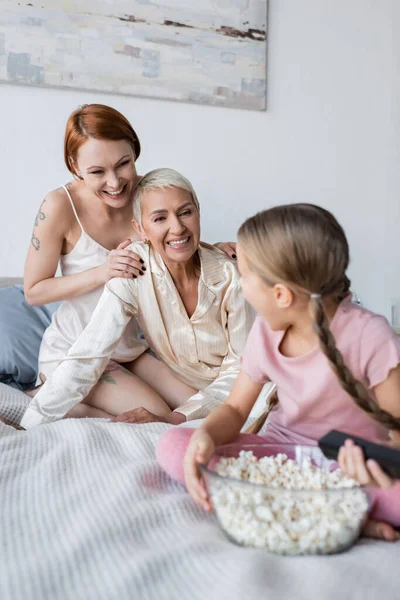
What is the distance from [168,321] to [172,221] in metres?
0.27

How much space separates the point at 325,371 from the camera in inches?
39.4

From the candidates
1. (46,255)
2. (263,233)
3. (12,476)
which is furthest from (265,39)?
(12,476)

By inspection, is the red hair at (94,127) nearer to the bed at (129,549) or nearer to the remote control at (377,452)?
Result: the bed at (129,549)

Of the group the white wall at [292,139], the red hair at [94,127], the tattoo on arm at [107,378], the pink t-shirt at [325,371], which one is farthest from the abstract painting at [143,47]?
the pink t-shirt at [325,371]

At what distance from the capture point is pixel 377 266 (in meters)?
2.91

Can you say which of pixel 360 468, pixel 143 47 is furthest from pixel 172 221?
pixel 143 47

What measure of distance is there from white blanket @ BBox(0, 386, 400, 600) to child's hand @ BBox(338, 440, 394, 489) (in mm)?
85

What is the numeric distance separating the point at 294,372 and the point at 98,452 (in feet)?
1.25

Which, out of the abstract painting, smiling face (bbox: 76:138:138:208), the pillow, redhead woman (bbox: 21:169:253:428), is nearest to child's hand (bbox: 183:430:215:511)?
redhead woman (bbox: 21:169:253:428)

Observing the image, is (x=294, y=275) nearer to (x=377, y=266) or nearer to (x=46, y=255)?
(x=46, y=255)

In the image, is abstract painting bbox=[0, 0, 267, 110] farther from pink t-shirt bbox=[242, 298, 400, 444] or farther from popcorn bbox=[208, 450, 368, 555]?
popcorn bbox=[208, 450, 368, 555]

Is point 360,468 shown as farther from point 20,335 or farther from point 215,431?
point 20,335

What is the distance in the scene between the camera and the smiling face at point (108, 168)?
1760 mm

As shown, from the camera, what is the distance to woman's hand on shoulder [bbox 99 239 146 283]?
1.64 meters
